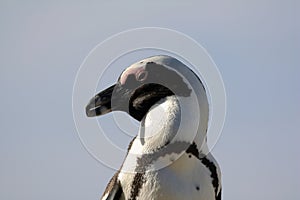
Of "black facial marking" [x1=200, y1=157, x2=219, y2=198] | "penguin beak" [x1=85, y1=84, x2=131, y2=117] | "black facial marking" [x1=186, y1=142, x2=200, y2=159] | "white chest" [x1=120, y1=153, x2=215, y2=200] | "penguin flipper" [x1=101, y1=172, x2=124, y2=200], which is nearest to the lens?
"white chest" [x1=120, y1=153, x2=215, y2=200]

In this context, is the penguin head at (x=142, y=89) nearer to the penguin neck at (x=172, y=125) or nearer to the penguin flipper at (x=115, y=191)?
the penguin neck at (x=172, y=125)

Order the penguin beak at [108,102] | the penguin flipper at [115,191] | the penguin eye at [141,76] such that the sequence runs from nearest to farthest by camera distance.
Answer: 1. the penguin flipper at [115,191]
2. the penguin eye at [141,76]
3. the penguin beak at [108,102]

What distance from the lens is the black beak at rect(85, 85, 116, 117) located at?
943 cm

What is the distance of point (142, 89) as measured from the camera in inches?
365

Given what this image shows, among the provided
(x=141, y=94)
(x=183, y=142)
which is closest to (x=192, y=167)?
(x=183, y=142)

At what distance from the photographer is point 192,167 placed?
891cm

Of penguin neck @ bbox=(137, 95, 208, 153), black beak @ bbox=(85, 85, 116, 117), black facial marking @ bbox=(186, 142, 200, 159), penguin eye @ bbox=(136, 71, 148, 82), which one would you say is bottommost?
black facial marking @ bbox=(186, 142, 200, 159)

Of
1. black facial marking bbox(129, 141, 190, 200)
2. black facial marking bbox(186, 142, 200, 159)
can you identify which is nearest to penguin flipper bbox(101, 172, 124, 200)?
black facial marking bbox(129, 141, 190, 200)

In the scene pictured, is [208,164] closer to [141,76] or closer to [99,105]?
[141,76]

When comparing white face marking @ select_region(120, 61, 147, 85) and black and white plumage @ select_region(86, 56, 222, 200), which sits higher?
white face marking @ select_region(120, 61, 147, 85)

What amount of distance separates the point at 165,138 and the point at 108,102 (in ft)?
2.72

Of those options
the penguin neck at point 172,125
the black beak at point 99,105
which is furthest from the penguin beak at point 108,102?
the penguin neck at point 172,125

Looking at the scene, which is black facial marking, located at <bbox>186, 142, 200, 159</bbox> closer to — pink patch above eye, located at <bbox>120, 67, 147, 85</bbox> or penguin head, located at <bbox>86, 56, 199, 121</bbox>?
penguin head, located at <bbox>86, 56, 199, 121</bbox>

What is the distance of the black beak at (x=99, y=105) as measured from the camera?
30.9 feet
